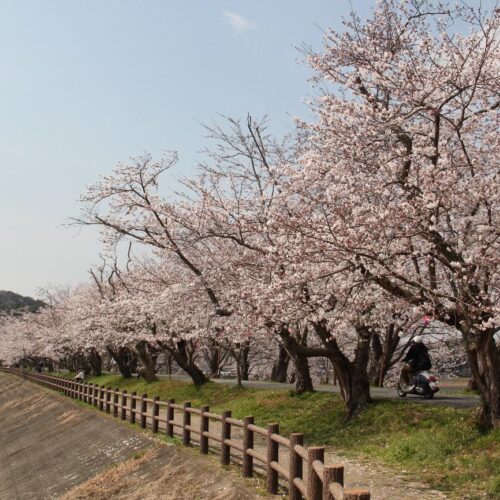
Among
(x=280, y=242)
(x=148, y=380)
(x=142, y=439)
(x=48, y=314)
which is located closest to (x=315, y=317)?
(x=280, y=242)

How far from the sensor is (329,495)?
668cm

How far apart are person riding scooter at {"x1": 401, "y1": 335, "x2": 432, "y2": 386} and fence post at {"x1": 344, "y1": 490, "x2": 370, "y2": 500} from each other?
36.7ft

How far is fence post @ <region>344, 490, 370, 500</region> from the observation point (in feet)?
18.2

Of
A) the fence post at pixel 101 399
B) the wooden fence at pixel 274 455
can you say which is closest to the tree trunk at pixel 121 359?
the fence post at pixel 101 399

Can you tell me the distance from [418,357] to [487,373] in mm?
5589

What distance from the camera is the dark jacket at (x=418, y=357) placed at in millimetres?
16578

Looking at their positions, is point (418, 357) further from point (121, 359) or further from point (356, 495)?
point (121, 359)

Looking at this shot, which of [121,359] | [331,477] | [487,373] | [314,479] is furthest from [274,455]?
[121,359]

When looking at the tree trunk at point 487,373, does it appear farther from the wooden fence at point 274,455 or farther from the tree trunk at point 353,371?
the tree trunk at point 353,371

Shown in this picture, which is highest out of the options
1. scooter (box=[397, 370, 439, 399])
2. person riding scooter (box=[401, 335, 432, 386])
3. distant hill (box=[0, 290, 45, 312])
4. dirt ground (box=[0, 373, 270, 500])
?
distant hill (box=[0, 290, 45, 312])

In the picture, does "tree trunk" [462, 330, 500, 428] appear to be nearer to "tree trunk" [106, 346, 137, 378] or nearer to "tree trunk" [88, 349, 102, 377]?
"tree trunk" [106, 346, 137, 378]

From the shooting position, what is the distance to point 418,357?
16891 mm

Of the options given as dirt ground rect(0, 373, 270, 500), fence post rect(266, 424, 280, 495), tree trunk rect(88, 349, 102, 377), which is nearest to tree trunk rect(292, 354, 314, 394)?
dirt ground rect(0, 373, 270, 500)

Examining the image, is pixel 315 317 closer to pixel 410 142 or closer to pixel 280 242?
pixel 280 242
